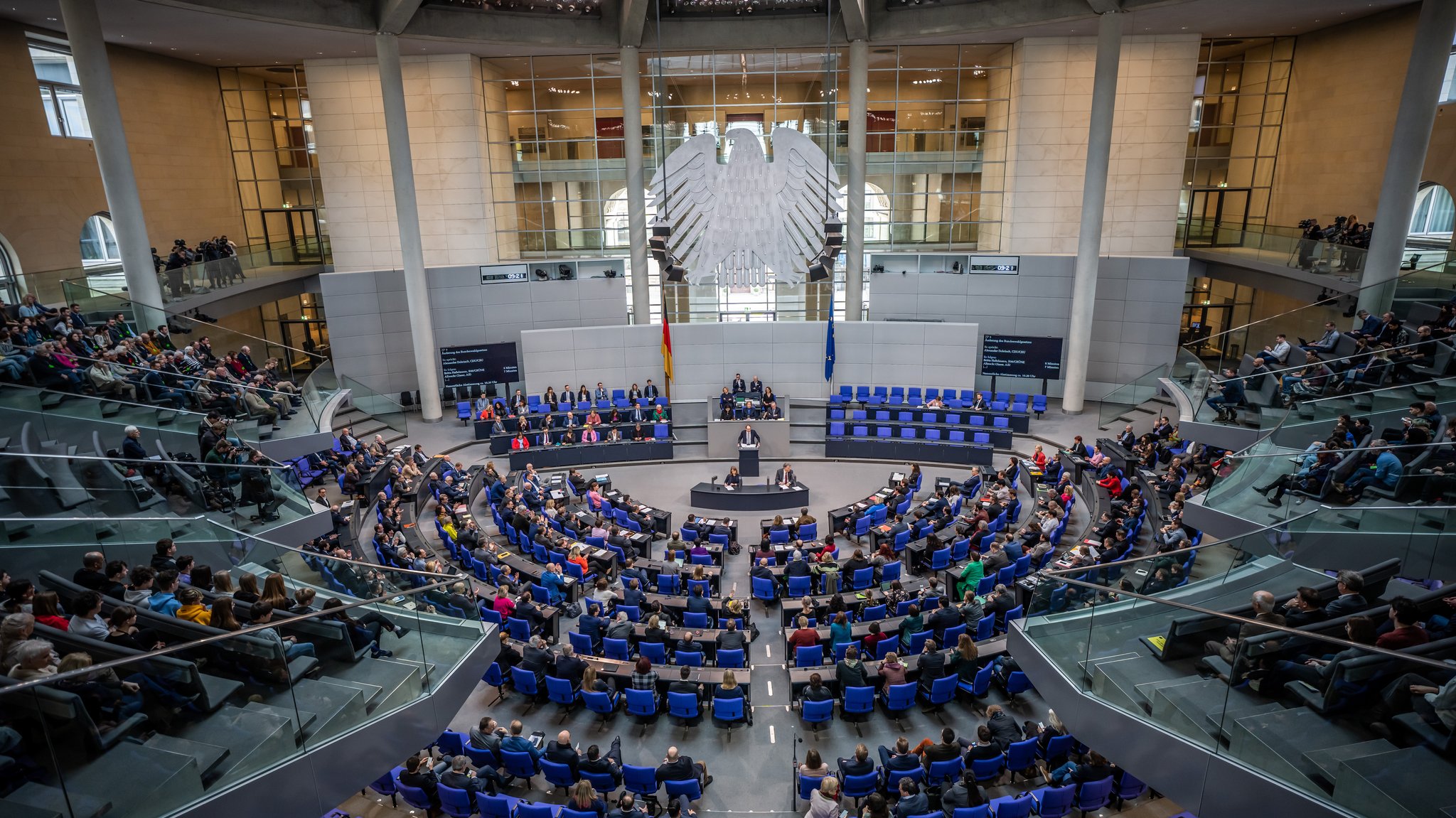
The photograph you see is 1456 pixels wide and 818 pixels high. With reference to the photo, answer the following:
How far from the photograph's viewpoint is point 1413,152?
15898 millimetres

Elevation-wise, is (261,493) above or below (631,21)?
below

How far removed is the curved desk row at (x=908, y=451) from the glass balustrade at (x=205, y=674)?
1375 centimetres

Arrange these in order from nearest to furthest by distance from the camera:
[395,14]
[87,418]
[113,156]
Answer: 1. [87,418]
2. [113,156]
3. [395,14]

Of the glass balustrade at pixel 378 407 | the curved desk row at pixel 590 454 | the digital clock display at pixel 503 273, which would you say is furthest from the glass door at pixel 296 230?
the curved desk row at pixel 590 454

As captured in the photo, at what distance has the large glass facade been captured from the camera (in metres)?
24.1

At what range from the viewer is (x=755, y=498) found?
57.8 ft

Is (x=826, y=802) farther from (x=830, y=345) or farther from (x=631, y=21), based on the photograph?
(x=631, y=21)

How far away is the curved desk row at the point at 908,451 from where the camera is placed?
784 inches

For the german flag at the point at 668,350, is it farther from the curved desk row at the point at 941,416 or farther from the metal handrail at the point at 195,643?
the metal handrail at the point at 195,643

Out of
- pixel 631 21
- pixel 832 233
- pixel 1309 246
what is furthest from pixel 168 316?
pixel 1309 246

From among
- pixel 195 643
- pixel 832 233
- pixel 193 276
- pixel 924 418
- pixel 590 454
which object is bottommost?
pixel 590 454

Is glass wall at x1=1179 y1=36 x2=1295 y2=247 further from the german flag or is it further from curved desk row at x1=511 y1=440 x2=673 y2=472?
curved desk row at x1=511 y1=440 x2=673 y2=472

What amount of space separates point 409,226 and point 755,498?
40.5 feet

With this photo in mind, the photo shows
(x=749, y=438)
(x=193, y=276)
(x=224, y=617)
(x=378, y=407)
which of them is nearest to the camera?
(x=224, y=617)
